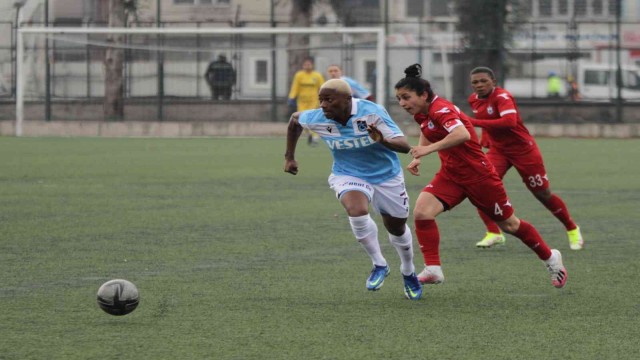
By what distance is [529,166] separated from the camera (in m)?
12.0

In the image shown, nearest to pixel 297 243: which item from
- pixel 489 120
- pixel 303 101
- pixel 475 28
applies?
pixel 489 120

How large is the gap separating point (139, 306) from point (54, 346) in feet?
4.53

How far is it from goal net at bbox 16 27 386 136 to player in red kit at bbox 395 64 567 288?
25.0 metres

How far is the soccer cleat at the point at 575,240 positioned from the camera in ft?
38.0

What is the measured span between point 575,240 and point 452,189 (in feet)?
9.12

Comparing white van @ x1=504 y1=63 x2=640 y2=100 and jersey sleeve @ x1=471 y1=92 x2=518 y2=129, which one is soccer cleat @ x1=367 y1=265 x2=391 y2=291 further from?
white van @ x1=504 y1=63 x2=640 y2=100

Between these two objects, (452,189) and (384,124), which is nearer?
(384,124)

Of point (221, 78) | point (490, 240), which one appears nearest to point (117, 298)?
point (490, 240)

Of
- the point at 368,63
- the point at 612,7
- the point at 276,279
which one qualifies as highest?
the point at 612,7

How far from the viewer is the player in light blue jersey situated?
8.67 meters

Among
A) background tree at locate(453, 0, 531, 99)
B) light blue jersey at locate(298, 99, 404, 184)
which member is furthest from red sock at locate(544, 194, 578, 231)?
background tree at locate(453, 0, 531, 99)

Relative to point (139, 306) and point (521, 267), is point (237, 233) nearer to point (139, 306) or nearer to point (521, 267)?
point (521, 267)

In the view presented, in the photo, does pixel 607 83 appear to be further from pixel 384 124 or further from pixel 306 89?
pixel 384 124

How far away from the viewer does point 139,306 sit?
8195 mm
